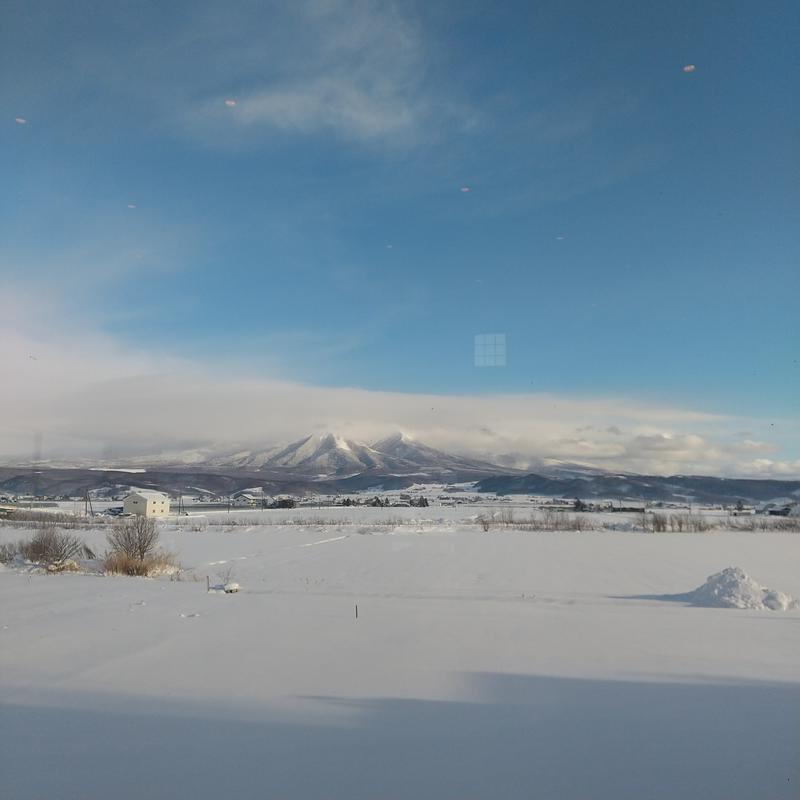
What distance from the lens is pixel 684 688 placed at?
5445mm

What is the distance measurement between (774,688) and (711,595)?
22.7ft

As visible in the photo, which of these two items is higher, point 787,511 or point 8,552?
point 8,552

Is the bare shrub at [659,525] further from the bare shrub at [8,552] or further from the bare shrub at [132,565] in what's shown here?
the bare shrub at [8,552]

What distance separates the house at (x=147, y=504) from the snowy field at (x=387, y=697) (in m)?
53.5

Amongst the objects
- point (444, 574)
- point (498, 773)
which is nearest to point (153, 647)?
point (498, 773)

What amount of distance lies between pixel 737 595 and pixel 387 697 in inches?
348

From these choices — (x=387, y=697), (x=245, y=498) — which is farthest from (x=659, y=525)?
(x=245, y=498)

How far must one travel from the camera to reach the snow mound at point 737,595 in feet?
35.5

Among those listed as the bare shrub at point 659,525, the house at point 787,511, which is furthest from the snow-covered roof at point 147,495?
the house at point 787,511

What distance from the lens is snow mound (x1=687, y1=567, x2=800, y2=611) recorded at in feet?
35.5

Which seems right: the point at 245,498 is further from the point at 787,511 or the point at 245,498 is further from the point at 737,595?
the point at 737,595

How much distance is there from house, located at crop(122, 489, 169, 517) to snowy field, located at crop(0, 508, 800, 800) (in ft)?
176

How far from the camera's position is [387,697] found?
514cm

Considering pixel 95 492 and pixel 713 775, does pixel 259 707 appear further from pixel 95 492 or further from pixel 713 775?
pixel 95 492
